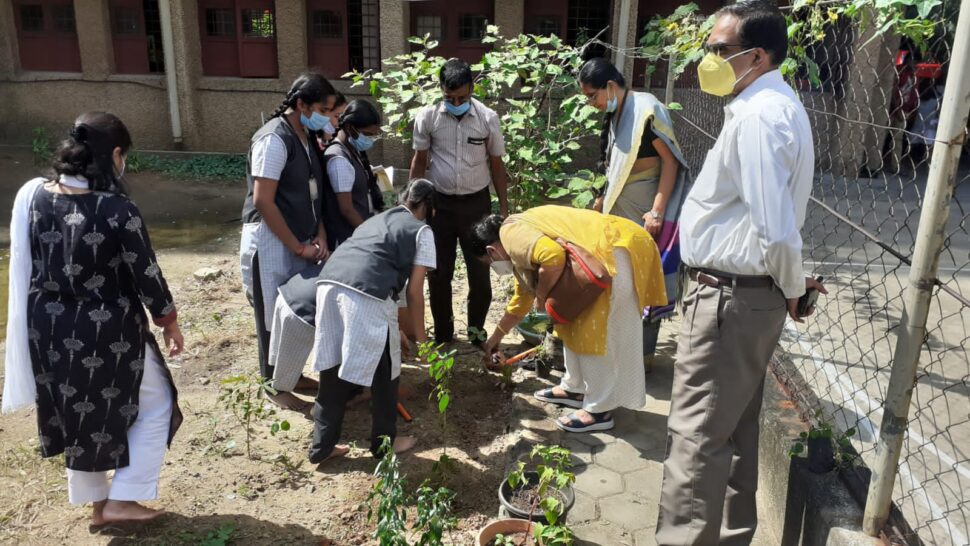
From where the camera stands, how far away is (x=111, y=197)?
2752mm

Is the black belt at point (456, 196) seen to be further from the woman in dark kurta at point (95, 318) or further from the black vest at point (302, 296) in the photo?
the woman in dark kurta at point (95, 318)

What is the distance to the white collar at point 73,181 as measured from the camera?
272 centimetres

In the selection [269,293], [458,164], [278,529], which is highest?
[458,164]

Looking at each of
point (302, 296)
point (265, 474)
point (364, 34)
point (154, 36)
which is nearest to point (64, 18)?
point (154, 36)

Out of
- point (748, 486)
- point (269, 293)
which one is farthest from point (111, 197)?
point (748, 486)

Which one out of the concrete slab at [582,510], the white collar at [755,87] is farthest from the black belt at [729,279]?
the concrete slab at [582,510]

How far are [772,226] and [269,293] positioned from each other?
272 cm

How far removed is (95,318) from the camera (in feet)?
9.16

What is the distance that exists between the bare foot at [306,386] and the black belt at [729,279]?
2.73 metres

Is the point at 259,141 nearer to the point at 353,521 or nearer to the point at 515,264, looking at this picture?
the point at 515,264

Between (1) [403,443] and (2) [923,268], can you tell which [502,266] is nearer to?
(1) [403,443]

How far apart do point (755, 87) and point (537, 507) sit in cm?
169

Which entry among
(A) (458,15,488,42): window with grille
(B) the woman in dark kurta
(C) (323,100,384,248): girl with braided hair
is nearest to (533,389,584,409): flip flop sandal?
(C) (323,100,384,248): girl with braided hair

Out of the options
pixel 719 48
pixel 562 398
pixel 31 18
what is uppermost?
pixel 31 18
